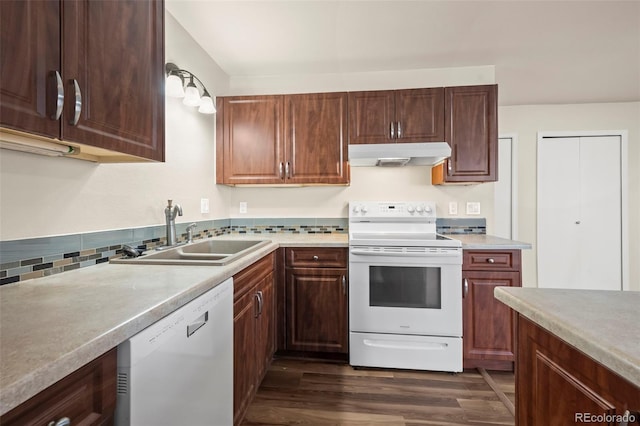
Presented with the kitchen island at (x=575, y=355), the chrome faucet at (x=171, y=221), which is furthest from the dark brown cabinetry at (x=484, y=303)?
the chrome faucet at (x=171, y=221)

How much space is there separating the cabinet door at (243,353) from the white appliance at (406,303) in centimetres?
77

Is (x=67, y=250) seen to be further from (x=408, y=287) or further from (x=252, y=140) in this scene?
(x=408, y=287)

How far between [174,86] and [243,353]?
5.23 feet

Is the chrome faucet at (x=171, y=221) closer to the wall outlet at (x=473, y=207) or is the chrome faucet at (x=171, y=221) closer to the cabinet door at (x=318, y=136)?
the cabinet door at (x=318, y=136)

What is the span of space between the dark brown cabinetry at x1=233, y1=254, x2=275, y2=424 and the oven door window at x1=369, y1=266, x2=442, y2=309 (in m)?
0.75

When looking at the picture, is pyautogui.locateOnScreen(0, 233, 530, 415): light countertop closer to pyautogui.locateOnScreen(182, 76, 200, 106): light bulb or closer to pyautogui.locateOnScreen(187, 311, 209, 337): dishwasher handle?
pyautogui.locateOnScreen(187, 311, 209, 337): dishwasher handle

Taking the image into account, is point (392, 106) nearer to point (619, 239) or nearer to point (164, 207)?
point (164, 207)

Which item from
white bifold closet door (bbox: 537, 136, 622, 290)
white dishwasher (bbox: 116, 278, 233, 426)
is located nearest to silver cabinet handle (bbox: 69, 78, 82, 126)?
white dishwasher (bbox: 116, 278, 233, 426)

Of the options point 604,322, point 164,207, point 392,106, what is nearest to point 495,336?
point 604,322

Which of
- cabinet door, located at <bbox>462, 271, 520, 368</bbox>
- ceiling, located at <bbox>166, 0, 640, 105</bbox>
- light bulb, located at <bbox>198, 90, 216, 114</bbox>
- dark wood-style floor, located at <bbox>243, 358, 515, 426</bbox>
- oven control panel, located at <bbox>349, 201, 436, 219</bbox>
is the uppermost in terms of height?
ceiling, located at <bbox>166, 0, 640, 105</bbox>

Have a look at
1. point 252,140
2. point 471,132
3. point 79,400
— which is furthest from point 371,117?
point 79,400

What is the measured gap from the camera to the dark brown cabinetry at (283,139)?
8.11 ft

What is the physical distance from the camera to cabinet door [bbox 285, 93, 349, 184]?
2.47 metres

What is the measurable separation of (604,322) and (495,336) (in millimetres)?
1677
